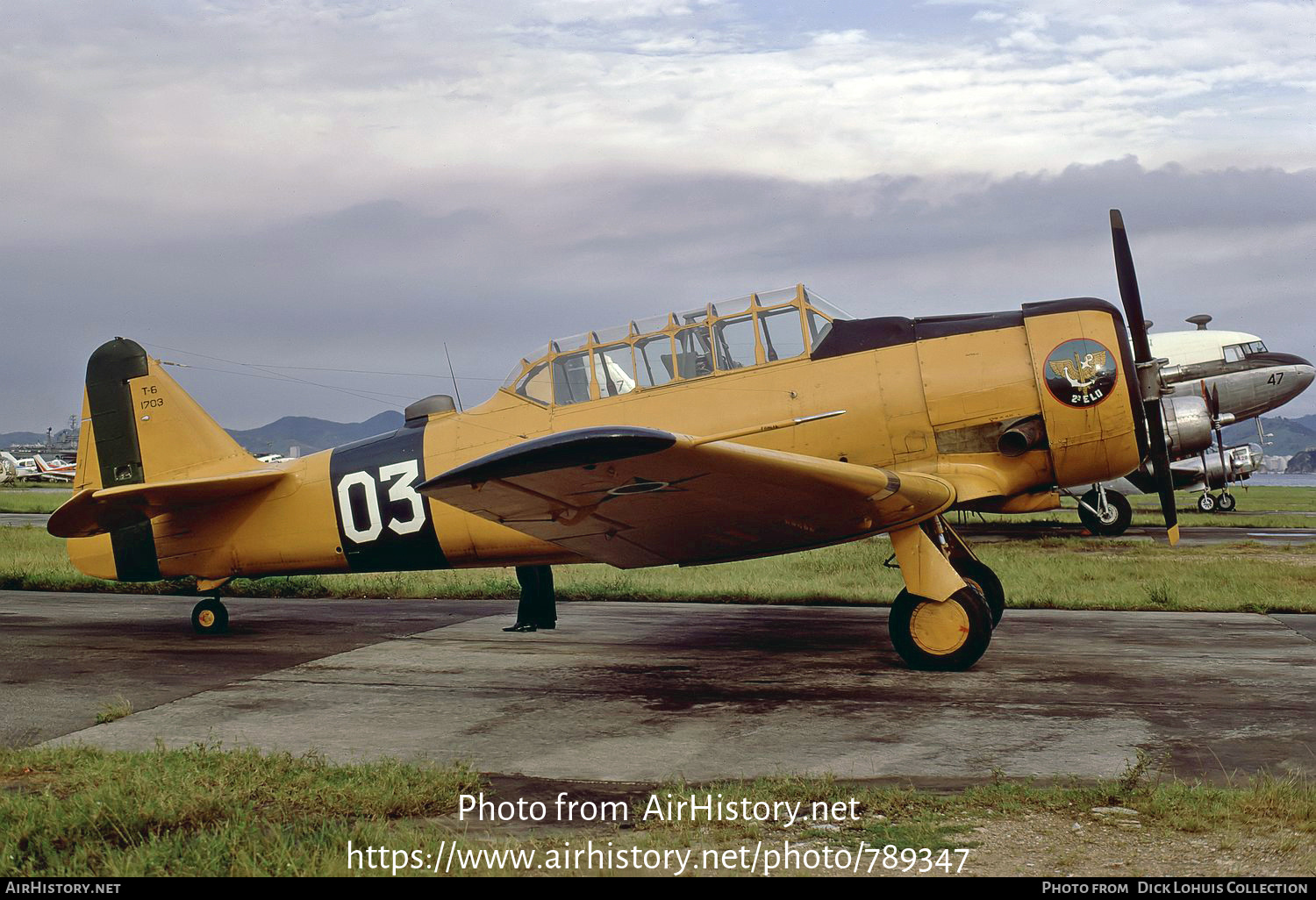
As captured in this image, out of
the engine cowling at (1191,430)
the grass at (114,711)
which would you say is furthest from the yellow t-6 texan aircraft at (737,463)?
the engine cowling at (1191,430)

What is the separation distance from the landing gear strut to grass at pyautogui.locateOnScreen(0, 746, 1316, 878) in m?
2.93

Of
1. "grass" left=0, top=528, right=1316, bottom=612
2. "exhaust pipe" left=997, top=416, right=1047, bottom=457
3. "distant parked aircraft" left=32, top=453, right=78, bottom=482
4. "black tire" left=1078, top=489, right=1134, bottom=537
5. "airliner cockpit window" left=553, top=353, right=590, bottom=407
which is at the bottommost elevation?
"black tire" left=1078, top=489, right=1134, bottom=537

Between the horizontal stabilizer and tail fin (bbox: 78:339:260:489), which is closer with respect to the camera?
the horizontal stabilizer

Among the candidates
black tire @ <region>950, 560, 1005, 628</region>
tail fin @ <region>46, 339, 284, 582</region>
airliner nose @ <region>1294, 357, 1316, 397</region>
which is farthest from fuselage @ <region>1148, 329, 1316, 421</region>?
tail fin @ <region>46, 339, 284, 582</region>

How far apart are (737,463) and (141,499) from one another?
6.25 m

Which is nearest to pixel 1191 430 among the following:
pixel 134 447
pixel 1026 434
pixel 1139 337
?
pixel 1139 337

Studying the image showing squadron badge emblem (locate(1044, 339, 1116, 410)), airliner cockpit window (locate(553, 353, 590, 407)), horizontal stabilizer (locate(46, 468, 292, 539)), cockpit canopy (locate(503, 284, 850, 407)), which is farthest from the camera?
horizontal stabilizer (locate(46, 468, 292, 539))

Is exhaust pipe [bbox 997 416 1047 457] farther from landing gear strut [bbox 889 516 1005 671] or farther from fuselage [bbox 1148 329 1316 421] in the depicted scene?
fuselage [bbox 1148 329 1316 421]

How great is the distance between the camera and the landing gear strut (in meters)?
7.50

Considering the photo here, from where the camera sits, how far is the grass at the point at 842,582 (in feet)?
39.7

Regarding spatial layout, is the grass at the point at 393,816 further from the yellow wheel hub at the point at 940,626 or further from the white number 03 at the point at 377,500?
the white number 03 at the point at 377,500

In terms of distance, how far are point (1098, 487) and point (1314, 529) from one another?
806cm

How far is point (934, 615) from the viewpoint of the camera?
25.0 feet

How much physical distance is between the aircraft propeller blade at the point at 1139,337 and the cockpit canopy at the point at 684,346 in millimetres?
2274
